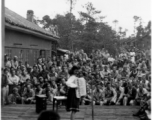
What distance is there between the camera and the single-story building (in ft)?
28.0

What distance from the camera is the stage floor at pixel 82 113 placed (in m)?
5.85

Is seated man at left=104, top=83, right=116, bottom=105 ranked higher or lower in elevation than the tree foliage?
lower

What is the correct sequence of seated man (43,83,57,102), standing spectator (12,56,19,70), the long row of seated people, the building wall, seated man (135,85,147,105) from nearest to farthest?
seated man (135,85,147,105) → the long row of seated people → seated man (43,83,57,102) → standing spectator (12,56,19,70) → the building wall

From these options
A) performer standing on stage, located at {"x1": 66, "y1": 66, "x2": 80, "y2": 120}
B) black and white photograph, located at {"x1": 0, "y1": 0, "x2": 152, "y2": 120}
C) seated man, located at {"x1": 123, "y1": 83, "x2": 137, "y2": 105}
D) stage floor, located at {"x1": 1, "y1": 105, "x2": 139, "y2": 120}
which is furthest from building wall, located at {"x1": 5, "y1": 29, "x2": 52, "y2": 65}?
seated man, located at {"x1": 123, "y1": 83, "x2": 137, "y2": 105}

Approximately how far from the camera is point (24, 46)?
9.94 meters

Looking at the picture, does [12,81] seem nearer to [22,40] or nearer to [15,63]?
[15,63]

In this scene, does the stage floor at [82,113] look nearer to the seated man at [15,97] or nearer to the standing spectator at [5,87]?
Answer: the standing spectator at [5,87]

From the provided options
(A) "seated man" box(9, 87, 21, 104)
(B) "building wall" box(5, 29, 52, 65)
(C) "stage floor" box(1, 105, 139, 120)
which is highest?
(B) "building wall" box(5, 29, 52, 65)

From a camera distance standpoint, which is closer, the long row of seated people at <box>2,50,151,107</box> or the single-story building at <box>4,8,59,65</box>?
the long row of seated people at <box>2,50,151,107</box>

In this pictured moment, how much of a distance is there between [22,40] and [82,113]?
4.89m

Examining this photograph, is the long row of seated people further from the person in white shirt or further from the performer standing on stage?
the performer standing on stage

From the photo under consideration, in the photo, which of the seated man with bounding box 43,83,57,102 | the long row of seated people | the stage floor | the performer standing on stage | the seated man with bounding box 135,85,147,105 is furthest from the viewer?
the seated man with bounding box 43,83,57,102

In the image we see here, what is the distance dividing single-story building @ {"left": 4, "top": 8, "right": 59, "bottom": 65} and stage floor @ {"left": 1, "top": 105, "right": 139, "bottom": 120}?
263 cm

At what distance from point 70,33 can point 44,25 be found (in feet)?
12.0
